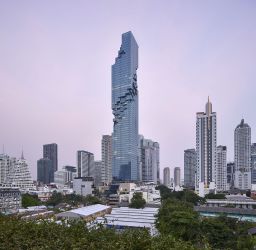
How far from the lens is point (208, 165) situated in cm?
6088

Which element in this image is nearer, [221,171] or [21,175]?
[21,175]

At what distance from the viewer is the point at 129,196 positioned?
47.6 meters

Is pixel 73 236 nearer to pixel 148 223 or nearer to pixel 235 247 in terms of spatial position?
pixel 235 247

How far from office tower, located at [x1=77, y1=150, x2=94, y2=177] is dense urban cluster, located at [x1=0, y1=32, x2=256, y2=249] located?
60 millimetres

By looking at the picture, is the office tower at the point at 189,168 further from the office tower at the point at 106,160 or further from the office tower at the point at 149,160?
the office tower at the point at 106,160

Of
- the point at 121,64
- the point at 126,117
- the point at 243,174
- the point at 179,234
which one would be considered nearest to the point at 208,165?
the point at 243,174

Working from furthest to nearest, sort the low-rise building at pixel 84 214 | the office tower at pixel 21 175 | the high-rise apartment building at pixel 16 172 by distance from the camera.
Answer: the high-rise apartment building at pixel 16 172 → the office tower at pixel 21 175 → the low-rise building at pixel 84 214

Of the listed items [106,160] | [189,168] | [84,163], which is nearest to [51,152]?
[84,163]

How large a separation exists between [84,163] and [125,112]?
29.2 meters

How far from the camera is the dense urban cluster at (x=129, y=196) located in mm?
9141

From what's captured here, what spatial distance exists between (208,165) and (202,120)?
8.88 meters

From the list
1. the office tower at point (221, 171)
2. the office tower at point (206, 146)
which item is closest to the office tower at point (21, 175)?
the office tower at point (206, 146)

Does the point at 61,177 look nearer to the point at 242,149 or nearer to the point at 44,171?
the point at 44,171

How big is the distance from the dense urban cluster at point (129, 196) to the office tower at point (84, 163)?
0.20ft
